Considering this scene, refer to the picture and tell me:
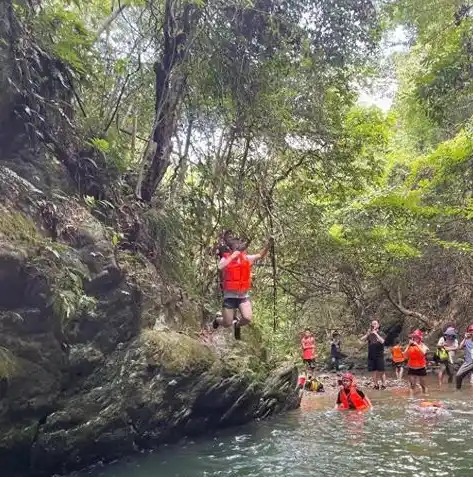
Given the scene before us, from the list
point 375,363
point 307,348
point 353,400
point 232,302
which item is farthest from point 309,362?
point 232,302

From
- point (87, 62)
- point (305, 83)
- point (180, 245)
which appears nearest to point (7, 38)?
point (87, 62)

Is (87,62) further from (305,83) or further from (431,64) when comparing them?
(431,64)

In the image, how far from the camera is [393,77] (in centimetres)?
2795

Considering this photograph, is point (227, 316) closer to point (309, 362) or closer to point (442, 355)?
point (442, 355)

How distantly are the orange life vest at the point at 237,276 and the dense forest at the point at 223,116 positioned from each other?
1.90m

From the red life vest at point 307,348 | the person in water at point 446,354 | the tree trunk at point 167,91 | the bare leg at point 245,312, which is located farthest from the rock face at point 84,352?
the red life vest at point 307,348

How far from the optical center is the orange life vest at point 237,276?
30.9ft

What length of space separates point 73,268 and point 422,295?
62.4 feet

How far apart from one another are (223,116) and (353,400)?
6983mm

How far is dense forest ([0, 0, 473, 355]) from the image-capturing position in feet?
31.5

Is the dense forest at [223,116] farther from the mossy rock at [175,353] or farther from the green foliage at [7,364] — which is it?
the mossy rock at [175,353]

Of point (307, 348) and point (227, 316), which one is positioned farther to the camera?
point (307, 348)

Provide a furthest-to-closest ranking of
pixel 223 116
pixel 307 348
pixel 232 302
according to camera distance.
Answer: pixel 307 348 < pixel 223 116 < pixel 232 302

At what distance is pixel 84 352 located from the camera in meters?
8.73
